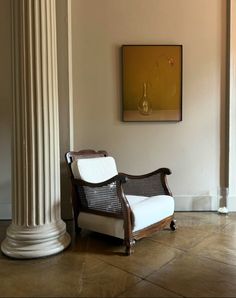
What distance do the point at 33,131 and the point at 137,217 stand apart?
117 centimetres

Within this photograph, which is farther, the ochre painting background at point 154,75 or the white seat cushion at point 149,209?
the ochre painting background at point 154,75

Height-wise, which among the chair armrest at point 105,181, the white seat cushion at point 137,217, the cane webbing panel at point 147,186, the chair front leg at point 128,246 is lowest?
the chair front leg at point 128,246

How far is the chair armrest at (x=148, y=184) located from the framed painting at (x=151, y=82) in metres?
0.80

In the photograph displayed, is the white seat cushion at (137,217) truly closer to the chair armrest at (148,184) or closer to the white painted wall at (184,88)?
the chair armrest at (148,184)

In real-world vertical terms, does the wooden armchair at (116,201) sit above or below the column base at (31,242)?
above

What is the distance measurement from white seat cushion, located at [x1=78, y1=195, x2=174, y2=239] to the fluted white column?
1.31 feet

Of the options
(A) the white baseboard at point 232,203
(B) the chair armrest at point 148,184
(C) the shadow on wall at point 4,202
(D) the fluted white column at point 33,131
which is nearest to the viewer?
(D) the fluted white column at point 33,131

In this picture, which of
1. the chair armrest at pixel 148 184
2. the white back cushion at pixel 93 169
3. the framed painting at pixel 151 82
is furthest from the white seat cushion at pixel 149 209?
the framed painting at pixel 151 82

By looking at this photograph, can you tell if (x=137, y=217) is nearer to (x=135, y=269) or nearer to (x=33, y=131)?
(x=135, y=269)

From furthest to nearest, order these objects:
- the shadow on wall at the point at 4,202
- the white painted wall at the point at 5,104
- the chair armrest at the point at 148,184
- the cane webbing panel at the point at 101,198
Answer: the shadow on wall at the point at 4,202
the white painted wall at the point at 5,104
the chair armrest at the point at 148,184
the cane webbing panel at the point at 101,198

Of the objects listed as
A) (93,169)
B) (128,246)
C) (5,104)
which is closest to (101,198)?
(93,169)

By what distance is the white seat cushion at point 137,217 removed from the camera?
2.80m

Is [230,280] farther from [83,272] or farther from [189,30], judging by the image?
[189,30]

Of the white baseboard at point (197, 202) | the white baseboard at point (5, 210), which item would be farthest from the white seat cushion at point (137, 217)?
the white baseboard at point (5, 210)
